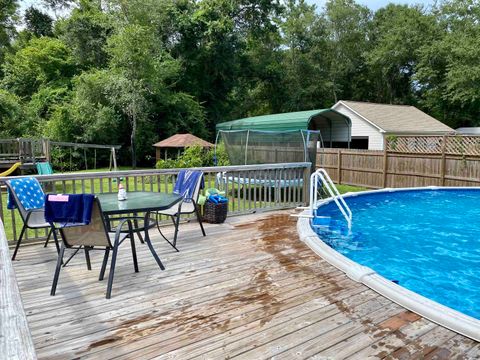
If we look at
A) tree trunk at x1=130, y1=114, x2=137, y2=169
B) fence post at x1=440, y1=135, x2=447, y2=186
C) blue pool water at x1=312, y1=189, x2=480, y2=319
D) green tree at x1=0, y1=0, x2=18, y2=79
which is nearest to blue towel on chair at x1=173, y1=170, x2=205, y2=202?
blue pool water at x1=312, y1=189, x2=480, y2=319

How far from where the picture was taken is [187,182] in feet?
15.5

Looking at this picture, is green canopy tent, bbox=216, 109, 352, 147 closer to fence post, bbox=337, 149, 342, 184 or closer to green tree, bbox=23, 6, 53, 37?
fence post, bbox=337, 149, 342, 184

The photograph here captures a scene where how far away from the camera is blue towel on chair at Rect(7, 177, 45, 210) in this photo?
3.80 meters

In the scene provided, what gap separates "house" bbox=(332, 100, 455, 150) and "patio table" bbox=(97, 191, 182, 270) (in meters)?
14.9

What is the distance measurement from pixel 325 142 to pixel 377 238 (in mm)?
14018

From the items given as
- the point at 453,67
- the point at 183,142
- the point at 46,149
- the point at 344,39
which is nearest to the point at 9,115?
the point at 46,149

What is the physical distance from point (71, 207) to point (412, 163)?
10.7 meters

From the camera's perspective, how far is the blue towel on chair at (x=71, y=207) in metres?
2.94

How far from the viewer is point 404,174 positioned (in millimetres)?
11375

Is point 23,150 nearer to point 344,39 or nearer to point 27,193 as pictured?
point 27,193

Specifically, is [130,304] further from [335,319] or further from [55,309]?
[335,319]

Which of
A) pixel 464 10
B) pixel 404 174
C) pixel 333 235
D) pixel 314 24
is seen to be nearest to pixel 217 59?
pixel 314 24

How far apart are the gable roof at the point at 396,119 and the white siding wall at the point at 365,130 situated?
11.0 inches

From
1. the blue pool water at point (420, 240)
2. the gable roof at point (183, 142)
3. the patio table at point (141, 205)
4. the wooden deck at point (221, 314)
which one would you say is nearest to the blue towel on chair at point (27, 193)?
the wooden deck at point (221, 314)
